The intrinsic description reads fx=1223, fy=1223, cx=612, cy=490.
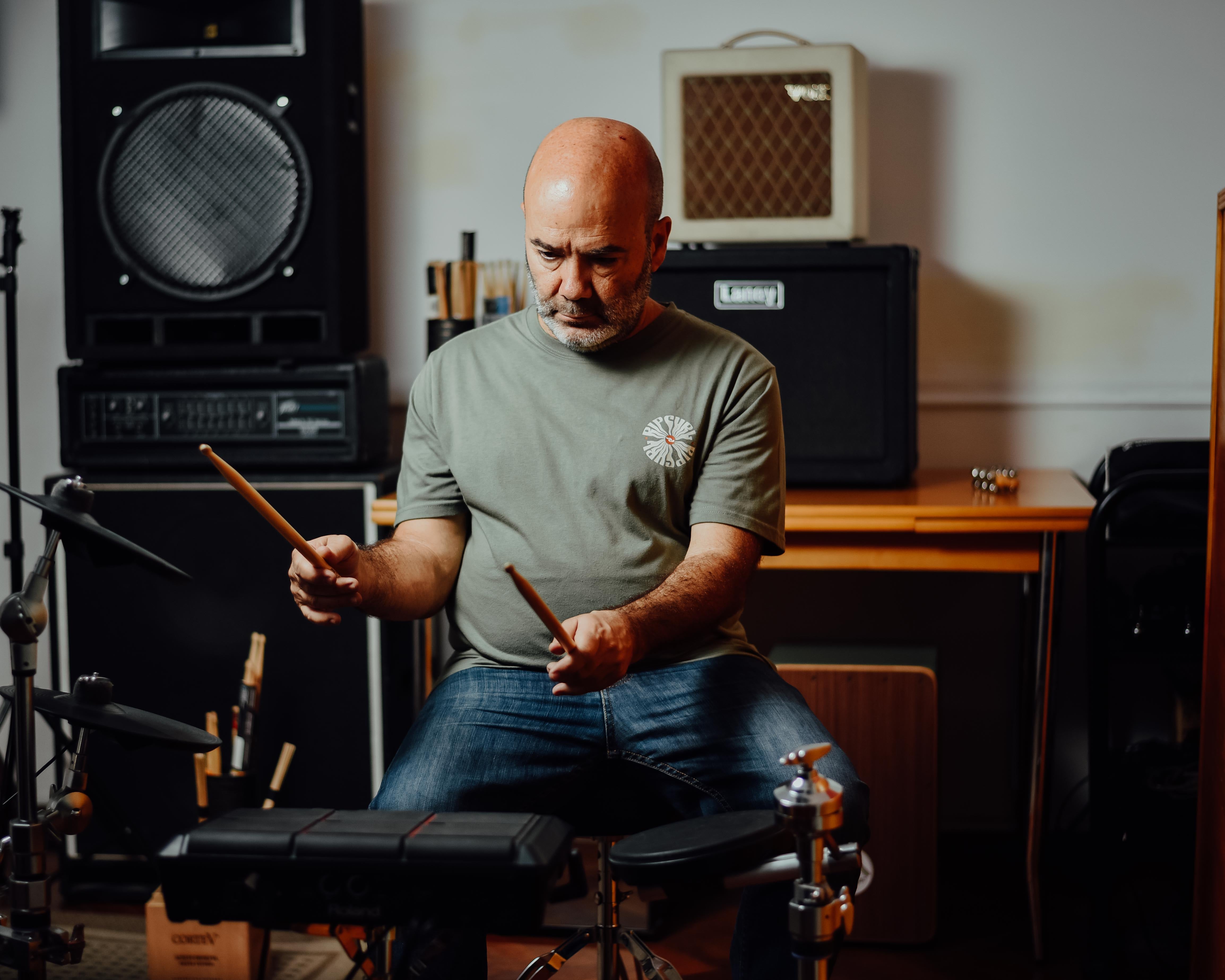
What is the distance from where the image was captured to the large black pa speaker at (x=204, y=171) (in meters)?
2.03

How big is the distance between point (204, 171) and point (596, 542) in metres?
1.08

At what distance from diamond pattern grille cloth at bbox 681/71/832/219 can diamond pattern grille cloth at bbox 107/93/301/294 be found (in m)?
0.67

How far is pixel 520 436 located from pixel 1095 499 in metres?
1.00

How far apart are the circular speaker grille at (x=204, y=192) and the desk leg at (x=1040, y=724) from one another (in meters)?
1.31

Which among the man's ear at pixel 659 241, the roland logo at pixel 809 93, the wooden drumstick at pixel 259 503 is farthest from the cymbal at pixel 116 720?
the roland logo at pixel 809 93

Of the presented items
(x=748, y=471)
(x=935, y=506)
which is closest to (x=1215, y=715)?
(x=935, y=506)

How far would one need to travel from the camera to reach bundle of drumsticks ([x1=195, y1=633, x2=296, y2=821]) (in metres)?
2.02

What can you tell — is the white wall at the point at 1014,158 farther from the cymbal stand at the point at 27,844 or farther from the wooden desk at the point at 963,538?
the cymbal stand at the point at 27,844

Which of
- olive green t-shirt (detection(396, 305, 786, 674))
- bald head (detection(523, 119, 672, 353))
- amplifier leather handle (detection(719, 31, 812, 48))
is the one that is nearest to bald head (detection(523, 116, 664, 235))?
bald head (detection(523, 119, 672, 353))

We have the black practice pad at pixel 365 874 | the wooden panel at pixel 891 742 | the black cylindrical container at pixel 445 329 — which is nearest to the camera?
the black practice pad at pixel 365 874

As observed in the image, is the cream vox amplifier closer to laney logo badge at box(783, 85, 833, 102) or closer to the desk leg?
laney logo badge at box(783, 85, 833, 102)

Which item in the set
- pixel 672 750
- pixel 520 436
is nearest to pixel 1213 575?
pixel 672 750

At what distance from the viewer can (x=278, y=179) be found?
80.1 inches

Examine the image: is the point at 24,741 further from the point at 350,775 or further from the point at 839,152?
the point at 839,152
